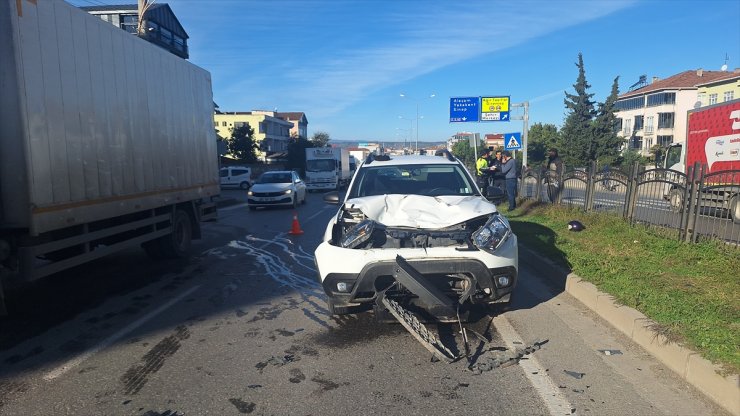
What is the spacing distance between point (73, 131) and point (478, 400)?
5.30 metres

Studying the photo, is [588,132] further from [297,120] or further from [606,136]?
[297,120]

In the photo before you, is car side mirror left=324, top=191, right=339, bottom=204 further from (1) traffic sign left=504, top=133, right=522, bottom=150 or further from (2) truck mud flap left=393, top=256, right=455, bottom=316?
(1) traffic sign left=504, top=133, right=522, bottom=150

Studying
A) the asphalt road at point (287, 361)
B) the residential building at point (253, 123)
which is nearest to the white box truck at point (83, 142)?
the asphalt road at point (287, 361)

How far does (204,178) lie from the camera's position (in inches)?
410

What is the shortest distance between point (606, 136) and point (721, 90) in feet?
47.5

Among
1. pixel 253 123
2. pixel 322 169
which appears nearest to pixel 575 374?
pixel 322 169

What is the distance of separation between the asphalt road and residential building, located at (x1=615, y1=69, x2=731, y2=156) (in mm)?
60565

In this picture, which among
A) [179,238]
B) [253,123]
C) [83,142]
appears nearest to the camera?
[83,142]

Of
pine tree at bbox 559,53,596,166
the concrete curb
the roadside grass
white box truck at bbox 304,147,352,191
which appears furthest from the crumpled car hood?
pine tree at bbox 559,53,596,166

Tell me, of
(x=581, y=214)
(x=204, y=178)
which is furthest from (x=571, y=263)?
(x=204, y=178)

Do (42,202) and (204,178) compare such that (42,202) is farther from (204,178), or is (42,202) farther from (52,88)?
(204,178)

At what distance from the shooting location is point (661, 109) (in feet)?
213

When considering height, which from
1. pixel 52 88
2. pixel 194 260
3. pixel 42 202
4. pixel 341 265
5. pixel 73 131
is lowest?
pixel 194 260

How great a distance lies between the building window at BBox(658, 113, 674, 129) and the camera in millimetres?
64188
